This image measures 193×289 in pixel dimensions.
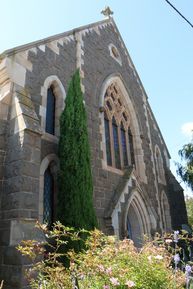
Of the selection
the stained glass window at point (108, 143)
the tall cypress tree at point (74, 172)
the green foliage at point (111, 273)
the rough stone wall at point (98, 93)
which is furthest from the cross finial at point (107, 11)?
the green foliage at point (111, 273)

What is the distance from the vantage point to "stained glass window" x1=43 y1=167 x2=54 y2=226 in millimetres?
6432

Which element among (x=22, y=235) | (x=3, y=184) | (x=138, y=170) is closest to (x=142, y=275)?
(x=22, y=235)

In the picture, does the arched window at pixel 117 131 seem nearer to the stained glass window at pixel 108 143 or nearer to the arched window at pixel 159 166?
the stained glass window at pixel 108 143

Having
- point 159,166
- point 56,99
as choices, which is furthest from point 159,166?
point 56,99

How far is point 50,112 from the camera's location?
7.74 meters

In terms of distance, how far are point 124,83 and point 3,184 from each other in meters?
8.60

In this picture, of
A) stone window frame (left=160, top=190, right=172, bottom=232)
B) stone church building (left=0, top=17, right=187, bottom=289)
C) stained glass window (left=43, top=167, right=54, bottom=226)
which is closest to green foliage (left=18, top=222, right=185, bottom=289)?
stone church building (left=0, top=17, right=187, bottom=289)

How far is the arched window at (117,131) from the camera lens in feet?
32.8

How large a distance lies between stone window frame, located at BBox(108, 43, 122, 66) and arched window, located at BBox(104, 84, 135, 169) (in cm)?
174

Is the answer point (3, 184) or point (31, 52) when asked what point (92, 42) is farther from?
point (3, 184)

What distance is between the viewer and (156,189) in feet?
39.8

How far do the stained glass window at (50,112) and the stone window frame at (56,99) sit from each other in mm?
101

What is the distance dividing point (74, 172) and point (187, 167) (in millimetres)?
10544

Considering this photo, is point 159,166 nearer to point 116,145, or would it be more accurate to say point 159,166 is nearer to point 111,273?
point 116,145
